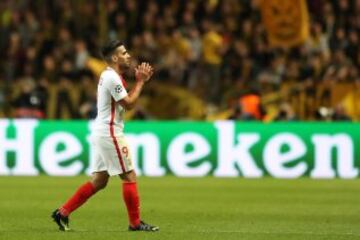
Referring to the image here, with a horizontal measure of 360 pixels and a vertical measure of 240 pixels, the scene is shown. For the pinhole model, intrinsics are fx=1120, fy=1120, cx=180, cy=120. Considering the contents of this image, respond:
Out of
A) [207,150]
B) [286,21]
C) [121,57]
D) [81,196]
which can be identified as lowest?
[207,150]

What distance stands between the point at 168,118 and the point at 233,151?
405 cm

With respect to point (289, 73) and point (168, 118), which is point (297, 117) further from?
point (168, 118)

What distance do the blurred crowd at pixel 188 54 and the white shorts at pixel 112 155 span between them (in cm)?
1184

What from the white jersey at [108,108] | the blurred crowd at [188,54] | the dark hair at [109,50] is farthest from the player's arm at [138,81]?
the blurred crowd at [188,54]

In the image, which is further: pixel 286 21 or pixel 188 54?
pixel 188 54

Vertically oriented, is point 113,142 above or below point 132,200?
above

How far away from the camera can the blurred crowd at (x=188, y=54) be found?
80.8 ft

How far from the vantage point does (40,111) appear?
1005 inches

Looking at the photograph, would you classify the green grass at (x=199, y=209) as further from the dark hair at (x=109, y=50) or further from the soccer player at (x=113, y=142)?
the dark hair at (x=109, y=50)

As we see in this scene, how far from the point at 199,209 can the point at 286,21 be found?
28.1 feet

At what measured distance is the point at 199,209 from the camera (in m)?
15.4

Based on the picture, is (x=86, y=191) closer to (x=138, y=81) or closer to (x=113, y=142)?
(x=113, y=142)

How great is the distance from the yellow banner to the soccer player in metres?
11.0

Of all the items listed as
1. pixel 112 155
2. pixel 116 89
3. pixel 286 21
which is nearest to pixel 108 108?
pixel 116 89
